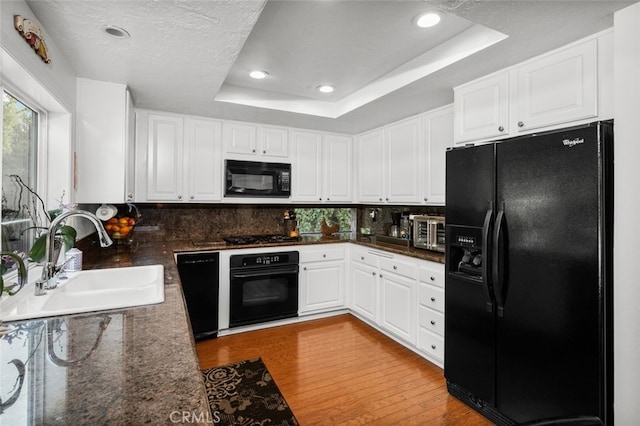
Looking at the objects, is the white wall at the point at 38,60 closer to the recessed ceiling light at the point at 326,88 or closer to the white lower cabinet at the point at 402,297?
the recessed ceiling light at the point at 326,88

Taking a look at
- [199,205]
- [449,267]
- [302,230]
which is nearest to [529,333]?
[449,267]

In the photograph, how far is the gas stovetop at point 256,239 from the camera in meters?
3.35

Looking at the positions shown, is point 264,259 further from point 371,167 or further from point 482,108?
point 482,108

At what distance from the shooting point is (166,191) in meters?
3.19

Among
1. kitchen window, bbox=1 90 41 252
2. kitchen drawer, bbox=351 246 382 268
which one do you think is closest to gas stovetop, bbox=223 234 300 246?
kitchen drawer, bbox=351 246 382 268

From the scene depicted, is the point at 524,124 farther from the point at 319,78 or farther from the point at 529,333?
the point at 319,78

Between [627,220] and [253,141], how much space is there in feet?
10.1

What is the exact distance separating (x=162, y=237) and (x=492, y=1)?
11.1 ft

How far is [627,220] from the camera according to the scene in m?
1.41

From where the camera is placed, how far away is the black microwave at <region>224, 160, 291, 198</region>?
340 cm

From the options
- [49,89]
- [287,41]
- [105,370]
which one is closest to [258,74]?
[287,41]

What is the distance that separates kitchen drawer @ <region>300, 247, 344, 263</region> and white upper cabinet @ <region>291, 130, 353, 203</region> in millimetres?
647

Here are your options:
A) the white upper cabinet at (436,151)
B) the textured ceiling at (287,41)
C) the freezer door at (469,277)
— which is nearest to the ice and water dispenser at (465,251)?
the freezer door at (469,277)

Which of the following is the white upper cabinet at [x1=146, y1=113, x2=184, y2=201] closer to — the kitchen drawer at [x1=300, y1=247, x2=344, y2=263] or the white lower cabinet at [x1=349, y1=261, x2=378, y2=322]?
the kitchen drawer at [x1=300, y1=247, x2=344, y2=263]
